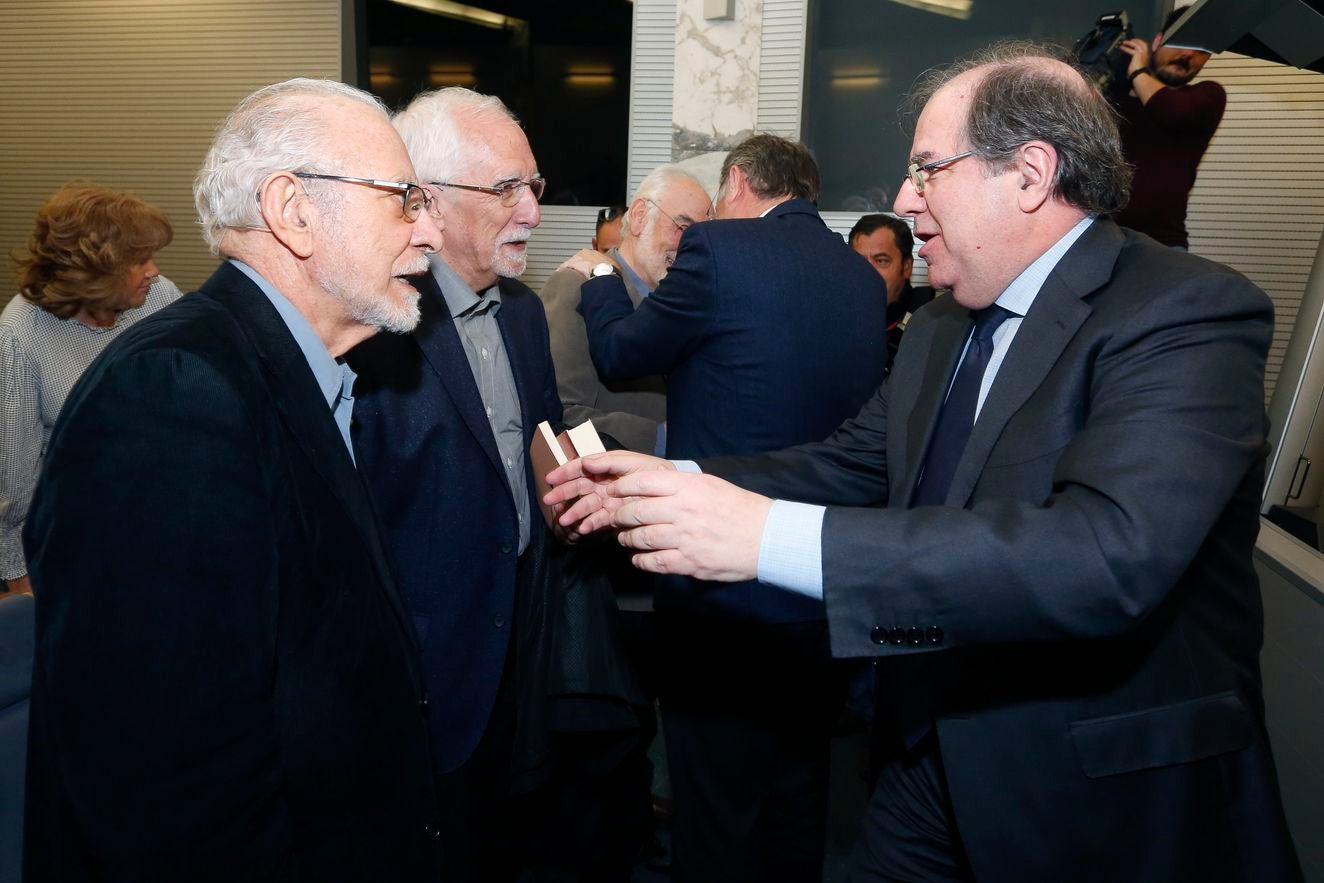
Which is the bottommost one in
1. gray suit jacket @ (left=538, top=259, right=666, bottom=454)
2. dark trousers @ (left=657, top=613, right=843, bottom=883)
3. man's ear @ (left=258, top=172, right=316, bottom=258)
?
dark trousers @ (left=657, top=613, right=843, bottom=883)

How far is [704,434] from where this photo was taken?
8.30 ft

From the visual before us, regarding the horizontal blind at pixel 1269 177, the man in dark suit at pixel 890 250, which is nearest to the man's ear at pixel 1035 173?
the man in dark suit at pixel 890 250

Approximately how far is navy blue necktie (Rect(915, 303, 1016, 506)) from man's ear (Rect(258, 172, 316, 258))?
1.12 m

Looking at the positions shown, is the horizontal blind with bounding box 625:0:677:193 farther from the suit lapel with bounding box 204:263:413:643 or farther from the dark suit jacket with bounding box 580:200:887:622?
the suit lapel with bounding box 204:263:413:643

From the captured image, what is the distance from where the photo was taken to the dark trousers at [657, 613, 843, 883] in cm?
248

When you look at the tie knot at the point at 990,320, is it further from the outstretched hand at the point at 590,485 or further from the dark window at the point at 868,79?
the dark window at the point at 868,79

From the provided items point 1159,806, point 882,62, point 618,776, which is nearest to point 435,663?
point 618,776

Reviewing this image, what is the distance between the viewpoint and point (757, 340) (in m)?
2.43

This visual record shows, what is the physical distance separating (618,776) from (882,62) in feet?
15.2

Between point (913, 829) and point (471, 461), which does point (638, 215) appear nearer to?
point (471, 461)

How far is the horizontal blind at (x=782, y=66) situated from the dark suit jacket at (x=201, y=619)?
464 centimetres

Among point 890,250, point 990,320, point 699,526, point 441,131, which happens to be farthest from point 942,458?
point 890,250

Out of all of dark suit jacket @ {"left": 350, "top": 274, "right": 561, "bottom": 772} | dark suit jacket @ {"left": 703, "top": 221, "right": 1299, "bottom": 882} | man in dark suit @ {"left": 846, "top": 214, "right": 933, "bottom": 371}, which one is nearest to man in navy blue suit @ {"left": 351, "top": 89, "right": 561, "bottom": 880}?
dark suit jacket @ {"left": 350, "top": 274, "right": 561, "bottom": 772}

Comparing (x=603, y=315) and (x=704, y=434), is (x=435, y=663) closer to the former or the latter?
(x=704, y=434)
